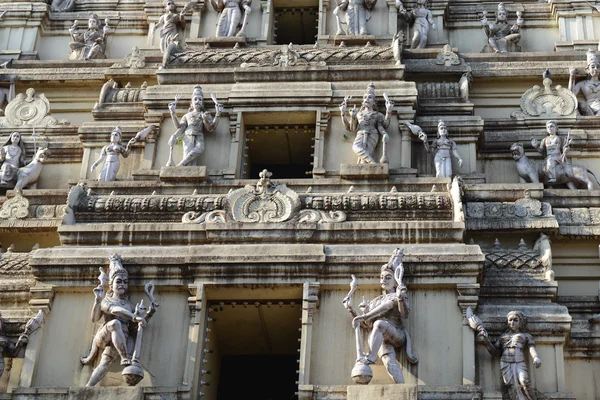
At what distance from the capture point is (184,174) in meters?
27.2

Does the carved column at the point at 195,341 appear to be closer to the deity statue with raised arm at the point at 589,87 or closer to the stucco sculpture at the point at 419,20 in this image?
the stucco sculpture at the point at 419,20

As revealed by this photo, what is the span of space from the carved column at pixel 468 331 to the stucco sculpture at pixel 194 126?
7.19 meters

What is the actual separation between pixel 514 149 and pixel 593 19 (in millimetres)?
6122

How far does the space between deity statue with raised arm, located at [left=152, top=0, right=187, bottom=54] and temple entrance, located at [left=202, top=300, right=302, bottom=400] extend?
9452 mm

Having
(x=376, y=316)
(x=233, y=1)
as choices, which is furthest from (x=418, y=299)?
(x=233, y=1)

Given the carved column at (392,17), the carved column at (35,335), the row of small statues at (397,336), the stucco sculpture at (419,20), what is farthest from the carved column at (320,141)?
the carved column at (35,335)

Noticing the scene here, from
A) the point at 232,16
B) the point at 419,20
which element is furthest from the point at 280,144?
the point at 419,20

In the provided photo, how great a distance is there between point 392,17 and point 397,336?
11.4m

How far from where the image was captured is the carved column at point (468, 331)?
22.9 meters

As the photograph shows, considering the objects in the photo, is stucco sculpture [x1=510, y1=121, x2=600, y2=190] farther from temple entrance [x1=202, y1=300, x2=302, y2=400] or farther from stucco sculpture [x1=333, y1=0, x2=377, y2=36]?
temple entrance [x1=202, y1=300, x2=302, y2=400]

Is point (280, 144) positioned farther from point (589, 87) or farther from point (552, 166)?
point (589, 87)

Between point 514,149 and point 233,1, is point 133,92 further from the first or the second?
point 514,149

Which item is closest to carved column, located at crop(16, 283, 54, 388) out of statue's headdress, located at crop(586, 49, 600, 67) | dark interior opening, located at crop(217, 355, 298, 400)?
dark interior opening, located at crop(217, 355, 298, 400)

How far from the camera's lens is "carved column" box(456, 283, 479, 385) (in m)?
22.9
